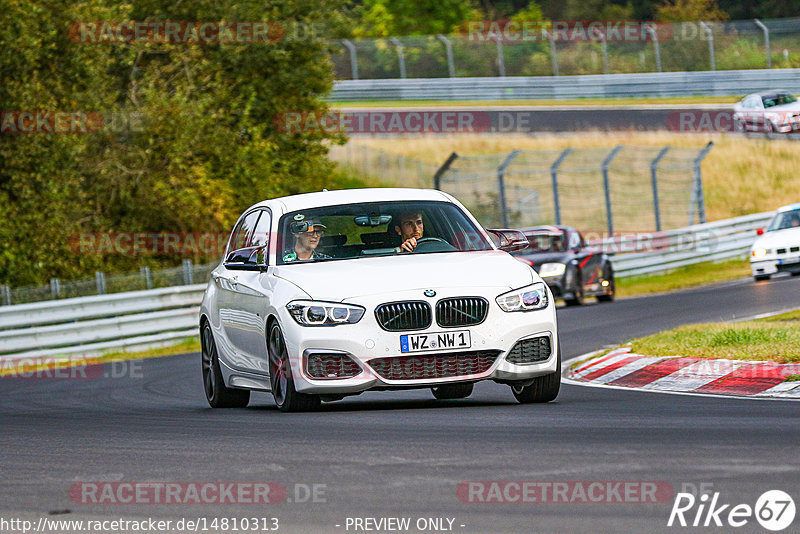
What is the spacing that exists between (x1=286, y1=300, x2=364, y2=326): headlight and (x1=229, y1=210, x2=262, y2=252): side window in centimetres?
214

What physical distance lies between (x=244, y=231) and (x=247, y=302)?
1.46 m

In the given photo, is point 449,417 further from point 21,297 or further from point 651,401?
point 21,297

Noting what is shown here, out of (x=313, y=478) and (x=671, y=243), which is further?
(x=671, y=243)

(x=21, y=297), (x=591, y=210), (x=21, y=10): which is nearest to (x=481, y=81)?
(x=591, y=210)

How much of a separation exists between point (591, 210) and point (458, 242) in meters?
31.3

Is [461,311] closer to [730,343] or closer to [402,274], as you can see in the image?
[402,274]

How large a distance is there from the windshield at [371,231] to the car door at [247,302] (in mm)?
278

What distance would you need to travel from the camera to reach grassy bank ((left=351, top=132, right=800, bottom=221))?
43625 millimetres

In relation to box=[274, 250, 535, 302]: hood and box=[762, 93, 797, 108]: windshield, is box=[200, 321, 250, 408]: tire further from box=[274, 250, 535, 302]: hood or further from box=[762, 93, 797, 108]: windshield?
box=[762, 93, 797, 108]: windshield

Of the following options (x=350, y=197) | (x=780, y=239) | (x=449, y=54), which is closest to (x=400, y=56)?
(x=449, y=54)

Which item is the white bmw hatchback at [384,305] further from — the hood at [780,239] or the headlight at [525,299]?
the hood at [780,239]

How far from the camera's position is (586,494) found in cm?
628

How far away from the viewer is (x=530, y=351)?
10258mm

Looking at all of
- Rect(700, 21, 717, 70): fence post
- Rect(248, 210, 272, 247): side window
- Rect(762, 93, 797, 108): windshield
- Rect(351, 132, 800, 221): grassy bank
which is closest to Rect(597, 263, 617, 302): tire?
Rect(351, 132, 800, 221): grassy bank
